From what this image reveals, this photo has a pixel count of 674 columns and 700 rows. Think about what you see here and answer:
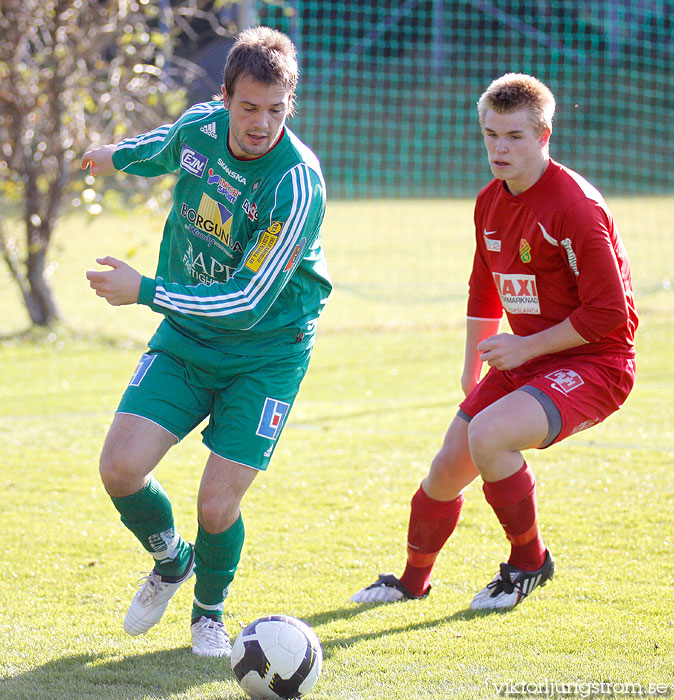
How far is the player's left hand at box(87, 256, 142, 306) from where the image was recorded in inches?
118

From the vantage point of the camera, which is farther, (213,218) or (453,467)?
(453,467)

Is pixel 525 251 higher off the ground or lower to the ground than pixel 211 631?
higher

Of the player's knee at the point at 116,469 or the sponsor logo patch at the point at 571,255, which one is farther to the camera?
the sponsor logo patch at the point at 571,255

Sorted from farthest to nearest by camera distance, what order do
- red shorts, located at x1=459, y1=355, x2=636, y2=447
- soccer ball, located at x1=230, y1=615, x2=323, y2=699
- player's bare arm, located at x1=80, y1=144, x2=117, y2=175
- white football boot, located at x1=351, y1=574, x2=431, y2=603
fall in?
player's bare arm, located at x1=80, y1=144, x2=117, y2=175 < white football boot, located at x1=351, y1=574, x2=431, y2=603 < red shorts, located at x1=459, y1=355, x2=636, y2=447 < soccer ball, located at x1=230, y1=615, x2=323, y2=699

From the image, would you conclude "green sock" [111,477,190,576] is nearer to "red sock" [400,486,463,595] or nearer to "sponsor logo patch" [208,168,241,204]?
"red sock" [400,486,463,595]

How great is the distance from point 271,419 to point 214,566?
1.74 feet

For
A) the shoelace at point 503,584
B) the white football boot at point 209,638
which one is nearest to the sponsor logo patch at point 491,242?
the shoelace at point 503,584

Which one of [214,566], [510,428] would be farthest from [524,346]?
[214,566]

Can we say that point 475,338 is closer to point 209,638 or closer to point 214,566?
point 214,566

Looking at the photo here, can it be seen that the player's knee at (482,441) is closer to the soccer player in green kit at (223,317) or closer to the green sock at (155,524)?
the soccer player in green kit at (223,317)

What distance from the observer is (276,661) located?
2.83 m

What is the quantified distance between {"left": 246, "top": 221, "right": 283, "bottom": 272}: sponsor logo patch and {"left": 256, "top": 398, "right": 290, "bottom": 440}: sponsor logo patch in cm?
49

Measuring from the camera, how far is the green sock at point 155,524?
3293mm

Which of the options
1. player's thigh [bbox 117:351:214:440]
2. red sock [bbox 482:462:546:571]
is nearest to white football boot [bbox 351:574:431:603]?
red sock [bbox 482:462:546:571]
